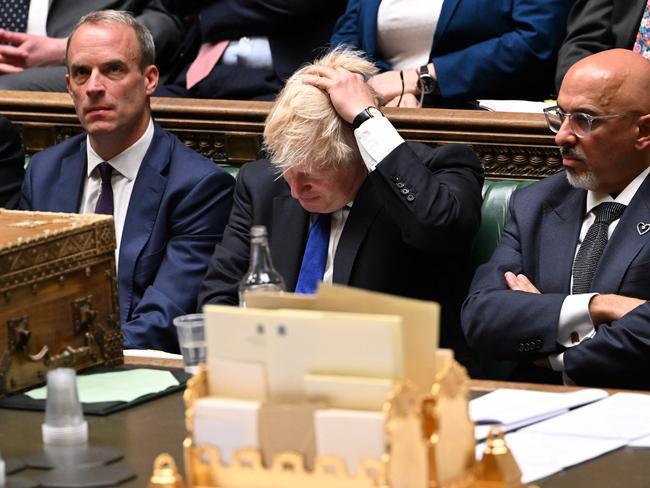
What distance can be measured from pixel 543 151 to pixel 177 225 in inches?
41.8

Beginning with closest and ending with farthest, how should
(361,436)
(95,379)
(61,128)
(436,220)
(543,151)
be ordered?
(361,436) → (95,379) → (436,220) → (543,151) → (61,128)

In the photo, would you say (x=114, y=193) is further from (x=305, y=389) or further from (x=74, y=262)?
(x=305, y=389)

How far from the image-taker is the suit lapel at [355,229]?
360 centimetres

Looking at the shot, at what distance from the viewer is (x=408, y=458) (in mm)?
1667

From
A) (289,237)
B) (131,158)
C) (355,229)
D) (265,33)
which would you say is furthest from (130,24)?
(355,229)

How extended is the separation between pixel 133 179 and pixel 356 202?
0.87 meters

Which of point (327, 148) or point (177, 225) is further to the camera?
point (177, 225)

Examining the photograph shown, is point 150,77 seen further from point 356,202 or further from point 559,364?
point 559,364

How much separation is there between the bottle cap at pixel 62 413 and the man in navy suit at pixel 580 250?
4.38 feet

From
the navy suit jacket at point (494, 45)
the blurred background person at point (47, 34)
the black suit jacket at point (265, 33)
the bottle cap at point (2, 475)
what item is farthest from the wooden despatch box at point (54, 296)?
the blurred background person at point (47, 34)

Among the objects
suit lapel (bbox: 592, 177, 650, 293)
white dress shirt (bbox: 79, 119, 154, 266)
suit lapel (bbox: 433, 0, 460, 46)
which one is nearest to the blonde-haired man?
suit lapel (bbox: 592, 177, 650, 293)

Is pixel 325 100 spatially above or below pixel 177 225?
above

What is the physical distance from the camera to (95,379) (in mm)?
2711

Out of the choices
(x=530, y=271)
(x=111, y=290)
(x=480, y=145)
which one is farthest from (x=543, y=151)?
(x=111, y=290)
